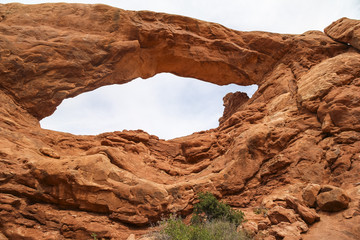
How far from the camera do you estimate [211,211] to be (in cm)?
1084

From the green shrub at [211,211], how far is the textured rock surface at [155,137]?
798mm

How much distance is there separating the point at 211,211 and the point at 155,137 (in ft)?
22.6

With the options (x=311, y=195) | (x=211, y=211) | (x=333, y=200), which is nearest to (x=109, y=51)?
(x=211, y=211)

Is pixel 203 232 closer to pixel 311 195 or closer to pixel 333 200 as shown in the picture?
pixel 311 195

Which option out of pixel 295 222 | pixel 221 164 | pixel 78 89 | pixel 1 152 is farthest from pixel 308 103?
pixel 1 152

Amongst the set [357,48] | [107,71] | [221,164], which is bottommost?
[221,164]

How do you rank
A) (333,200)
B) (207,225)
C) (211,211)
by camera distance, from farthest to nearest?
(211,211)
(207,225)
(333,200)

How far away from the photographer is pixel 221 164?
13289mm

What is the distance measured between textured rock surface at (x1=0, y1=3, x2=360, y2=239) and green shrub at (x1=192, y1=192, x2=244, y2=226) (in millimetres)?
798

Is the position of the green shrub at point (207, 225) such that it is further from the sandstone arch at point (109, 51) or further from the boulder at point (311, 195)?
the sandstone arch at point (109, 51)

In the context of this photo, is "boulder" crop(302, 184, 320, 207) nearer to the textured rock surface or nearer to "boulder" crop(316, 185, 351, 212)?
"boulder" crop(316, 185, 351, 212)

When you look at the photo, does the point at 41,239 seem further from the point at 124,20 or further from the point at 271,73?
the point at 271,73

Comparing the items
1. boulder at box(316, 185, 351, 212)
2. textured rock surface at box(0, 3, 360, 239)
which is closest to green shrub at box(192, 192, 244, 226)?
textured rock surface at box(0, 3, 360, 239)

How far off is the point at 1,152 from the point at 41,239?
3.70m
